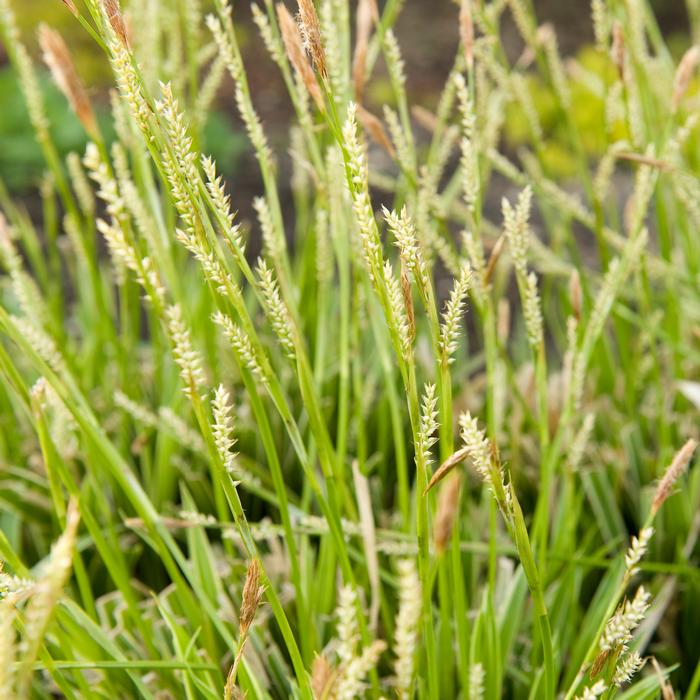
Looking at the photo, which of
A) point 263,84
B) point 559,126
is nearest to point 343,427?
point 559,126

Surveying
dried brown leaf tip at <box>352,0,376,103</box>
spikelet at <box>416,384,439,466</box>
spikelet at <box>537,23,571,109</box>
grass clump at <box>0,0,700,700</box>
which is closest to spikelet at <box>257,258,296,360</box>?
grass clump at <box>0,0,700,700</box>

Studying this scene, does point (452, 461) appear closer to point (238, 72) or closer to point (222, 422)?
point (222, 422)

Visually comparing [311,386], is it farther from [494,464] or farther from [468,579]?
[468,579]

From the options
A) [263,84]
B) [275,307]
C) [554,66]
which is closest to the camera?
[275,307]

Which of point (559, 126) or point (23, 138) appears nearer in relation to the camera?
point (23, 138)

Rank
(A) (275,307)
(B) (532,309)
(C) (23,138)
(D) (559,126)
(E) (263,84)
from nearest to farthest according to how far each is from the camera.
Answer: (A) (275,307) → (B) (532,309) → (C) (23,138) → (D) (559,126) → (E) (263,84)

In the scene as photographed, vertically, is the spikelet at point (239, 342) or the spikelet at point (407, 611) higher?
the spikelet at point (239, 342)

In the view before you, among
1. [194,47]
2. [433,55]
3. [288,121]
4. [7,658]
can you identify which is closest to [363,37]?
[194,47]

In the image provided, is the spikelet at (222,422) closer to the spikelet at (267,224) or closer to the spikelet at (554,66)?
the spikelet at (267,224)

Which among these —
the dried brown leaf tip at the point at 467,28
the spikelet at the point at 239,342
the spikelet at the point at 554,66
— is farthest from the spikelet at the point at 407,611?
the spikelet at the point at 554,66
